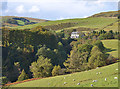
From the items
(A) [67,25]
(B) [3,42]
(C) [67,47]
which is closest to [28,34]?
(B) [3,42]

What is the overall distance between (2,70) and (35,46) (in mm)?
22557

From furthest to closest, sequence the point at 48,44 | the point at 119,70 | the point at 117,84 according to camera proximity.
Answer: the point at 48,44
the point at 119,70
the point at 117,84

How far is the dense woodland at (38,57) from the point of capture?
169ft

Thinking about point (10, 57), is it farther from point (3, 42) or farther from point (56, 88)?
point (56, 88)

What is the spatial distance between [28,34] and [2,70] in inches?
1003

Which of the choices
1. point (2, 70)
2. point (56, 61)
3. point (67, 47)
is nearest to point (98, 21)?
point (67, 47)

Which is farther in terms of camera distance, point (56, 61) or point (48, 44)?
point (48, 44)

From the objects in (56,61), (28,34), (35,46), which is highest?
(28,34)

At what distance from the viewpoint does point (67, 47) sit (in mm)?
92625

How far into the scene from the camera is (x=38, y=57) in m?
68.4

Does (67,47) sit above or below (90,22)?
below

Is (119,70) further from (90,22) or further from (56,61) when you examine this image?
(90,22)

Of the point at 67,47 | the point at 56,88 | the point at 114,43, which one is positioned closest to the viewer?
the point at 56,88

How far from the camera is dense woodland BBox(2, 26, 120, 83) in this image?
51.4 m
